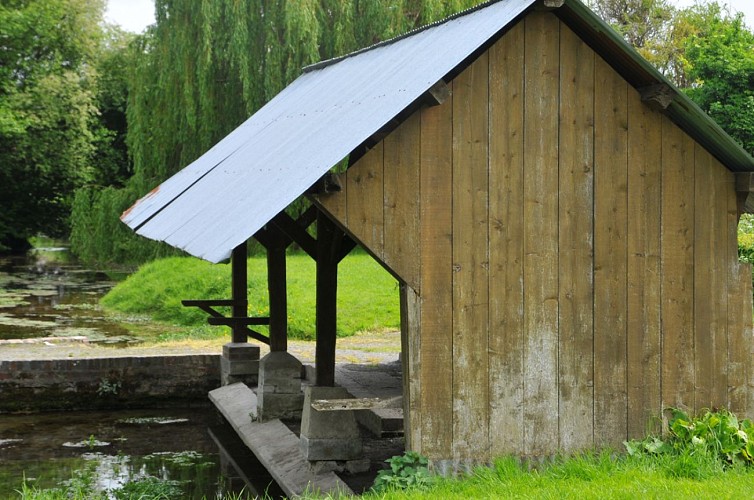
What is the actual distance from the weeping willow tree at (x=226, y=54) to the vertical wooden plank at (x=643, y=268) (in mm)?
16169

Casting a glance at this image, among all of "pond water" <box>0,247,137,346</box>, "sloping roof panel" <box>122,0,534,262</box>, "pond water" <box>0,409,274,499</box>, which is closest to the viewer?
"sloping roof panel" <box>122,0,534,262</box>

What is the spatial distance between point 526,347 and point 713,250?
1.54 meters

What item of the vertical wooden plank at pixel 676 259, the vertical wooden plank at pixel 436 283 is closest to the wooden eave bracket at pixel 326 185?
the vertical wooden plank at pixel 436 283

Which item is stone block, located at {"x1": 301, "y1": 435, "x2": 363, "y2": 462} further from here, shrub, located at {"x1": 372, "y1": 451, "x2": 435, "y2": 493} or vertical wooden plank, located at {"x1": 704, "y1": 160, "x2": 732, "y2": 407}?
vertical wooden plank, located at {"x1": 704, "y1": 160, "x2": 732, "y2": 407}

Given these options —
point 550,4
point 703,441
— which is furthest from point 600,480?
point 550,4

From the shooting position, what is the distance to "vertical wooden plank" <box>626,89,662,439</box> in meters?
7.32

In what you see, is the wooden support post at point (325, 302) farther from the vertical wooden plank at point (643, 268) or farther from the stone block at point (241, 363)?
the stone block at point (241, 363)

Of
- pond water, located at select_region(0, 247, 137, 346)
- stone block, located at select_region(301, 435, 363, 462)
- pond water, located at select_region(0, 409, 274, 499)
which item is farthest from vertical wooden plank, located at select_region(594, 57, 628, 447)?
pond water, located at select_region(0, 247, 137, 346)

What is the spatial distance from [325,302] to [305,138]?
1508 mm

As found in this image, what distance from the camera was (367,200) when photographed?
670 cm

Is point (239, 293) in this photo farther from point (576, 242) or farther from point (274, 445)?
point (576, 242)

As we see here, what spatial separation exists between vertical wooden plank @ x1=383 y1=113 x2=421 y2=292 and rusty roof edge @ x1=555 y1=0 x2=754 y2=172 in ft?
4.10

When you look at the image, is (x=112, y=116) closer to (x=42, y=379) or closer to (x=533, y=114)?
(x=42, y=379)

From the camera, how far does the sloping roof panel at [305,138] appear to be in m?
6.36
